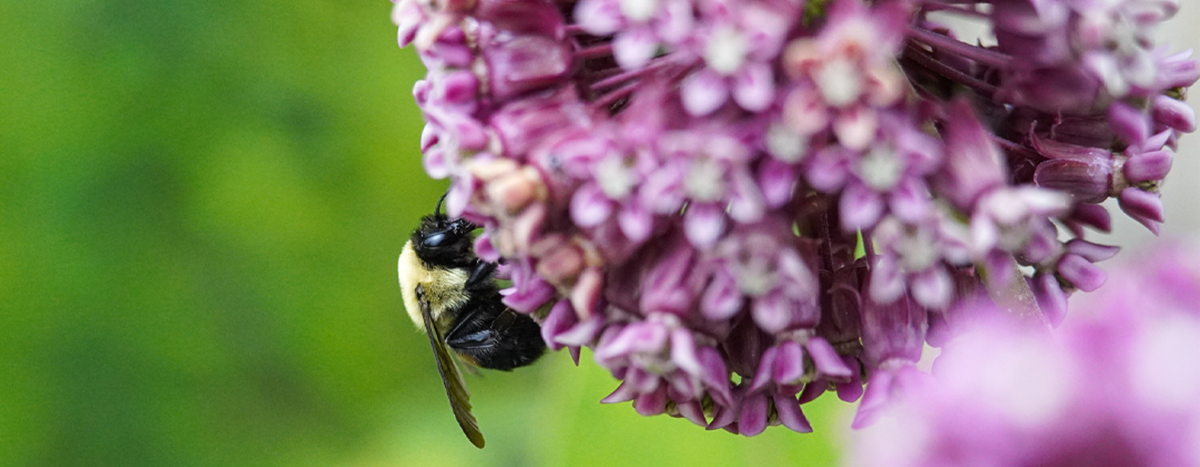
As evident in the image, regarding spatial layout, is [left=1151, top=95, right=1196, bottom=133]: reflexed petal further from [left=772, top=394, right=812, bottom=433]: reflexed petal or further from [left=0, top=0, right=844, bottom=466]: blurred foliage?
[left=0, top=0, right=844, bottom=466]: blurred foliage

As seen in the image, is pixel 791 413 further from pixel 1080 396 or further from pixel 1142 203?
pixel 1080 396

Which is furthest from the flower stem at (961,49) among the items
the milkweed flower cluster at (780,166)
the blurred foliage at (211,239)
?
the blurred foliage at (211,239)

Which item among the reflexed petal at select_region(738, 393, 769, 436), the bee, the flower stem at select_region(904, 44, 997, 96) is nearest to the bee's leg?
the bee

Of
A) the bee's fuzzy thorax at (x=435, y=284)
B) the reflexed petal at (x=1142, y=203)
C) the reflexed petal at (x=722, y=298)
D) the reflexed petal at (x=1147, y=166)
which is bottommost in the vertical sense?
the bee's fuzzy thorax at (x=435, y=284)

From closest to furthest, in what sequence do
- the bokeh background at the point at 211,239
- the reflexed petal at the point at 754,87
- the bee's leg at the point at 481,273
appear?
the reflexed petal at the point at 754,87, the bee's leg at the point at 481,273, the bokeh background at the point at 211,239

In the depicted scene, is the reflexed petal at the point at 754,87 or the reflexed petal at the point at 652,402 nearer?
the reflexed petal at the point at 754,87

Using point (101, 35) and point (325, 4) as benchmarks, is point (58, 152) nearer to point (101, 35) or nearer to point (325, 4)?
point (101, 35)

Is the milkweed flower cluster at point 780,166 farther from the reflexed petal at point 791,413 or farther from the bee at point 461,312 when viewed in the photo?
the bee at point 461,312
